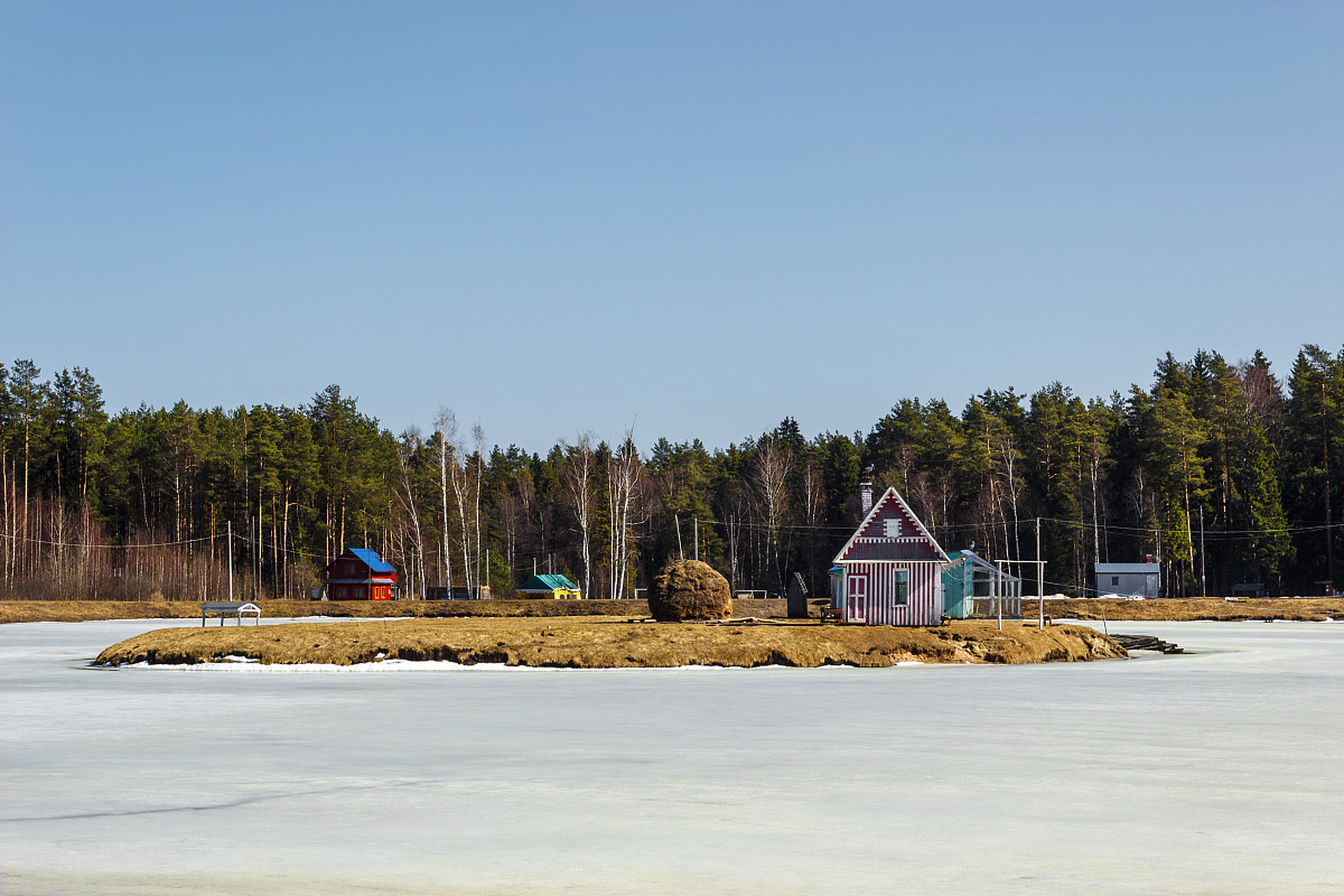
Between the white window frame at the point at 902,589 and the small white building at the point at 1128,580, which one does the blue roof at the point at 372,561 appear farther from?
the white window frame at the point at 902,589

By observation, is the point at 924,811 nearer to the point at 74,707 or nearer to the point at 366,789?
the point at 366,789

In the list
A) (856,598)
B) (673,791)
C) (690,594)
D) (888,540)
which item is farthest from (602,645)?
(673,791)

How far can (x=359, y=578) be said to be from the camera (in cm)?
9819

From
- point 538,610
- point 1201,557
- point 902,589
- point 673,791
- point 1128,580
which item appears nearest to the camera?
point 673,791

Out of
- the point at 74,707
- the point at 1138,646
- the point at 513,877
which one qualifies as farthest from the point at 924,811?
the point at 1138,646

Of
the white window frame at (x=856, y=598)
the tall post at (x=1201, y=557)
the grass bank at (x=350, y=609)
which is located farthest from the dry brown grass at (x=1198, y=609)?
the white window frame at (x=856, y=598)

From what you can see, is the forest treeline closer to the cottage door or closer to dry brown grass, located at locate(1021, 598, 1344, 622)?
dry brown grass, located at locate(1021, 598, 1344, 622)

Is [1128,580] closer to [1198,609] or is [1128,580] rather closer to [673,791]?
[1198,609]

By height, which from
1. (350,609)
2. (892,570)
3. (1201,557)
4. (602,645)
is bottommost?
(350,609)

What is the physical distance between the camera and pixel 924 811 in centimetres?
1129

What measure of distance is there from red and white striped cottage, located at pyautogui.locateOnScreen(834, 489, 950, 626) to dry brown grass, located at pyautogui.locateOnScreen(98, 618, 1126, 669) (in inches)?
219

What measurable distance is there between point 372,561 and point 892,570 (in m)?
65.3

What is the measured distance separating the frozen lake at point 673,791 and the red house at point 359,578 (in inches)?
2949

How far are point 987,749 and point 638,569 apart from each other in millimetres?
125762
